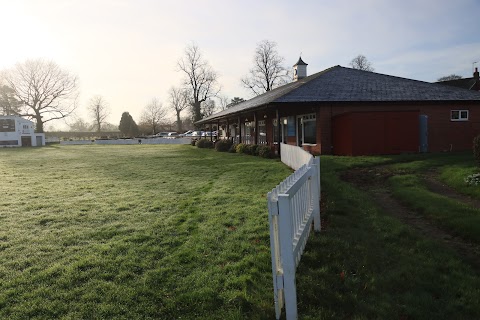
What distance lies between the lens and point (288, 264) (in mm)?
3328

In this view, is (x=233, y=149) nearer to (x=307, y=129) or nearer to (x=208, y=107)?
(x=307, y=129)

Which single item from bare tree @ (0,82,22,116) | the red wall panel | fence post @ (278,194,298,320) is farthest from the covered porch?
bare tree @ (0,82,22,116)

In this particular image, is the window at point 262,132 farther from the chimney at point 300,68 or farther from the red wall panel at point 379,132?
the red wall panel at point 379,132

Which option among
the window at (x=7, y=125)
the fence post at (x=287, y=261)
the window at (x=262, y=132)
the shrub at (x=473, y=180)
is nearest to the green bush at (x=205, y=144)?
the window at (x=262, y=132)

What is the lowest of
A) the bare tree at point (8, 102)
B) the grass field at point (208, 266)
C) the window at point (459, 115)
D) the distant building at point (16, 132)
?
the grass field at point (208, 266)

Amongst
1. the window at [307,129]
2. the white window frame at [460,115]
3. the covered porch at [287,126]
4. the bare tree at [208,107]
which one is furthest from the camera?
the bare tree at [208,107]

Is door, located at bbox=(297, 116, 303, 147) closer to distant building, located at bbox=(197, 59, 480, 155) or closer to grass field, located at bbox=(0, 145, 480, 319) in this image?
distant building, located at bbox=(197, 59, 480, 155)

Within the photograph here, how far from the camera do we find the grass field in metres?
3.60

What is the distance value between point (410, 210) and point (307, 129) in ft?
45.4

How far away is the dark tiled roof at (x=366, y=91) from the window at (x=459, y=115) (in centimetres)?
73

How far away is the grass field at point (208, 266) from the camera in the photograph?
3600mm

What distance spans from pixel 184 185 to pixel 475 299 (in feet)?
28.1

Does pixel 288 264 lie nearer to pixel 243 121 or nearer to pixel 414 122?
pixel 414 122

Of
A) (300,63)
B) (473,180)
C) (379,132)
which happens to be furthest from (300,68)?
(473,180)
